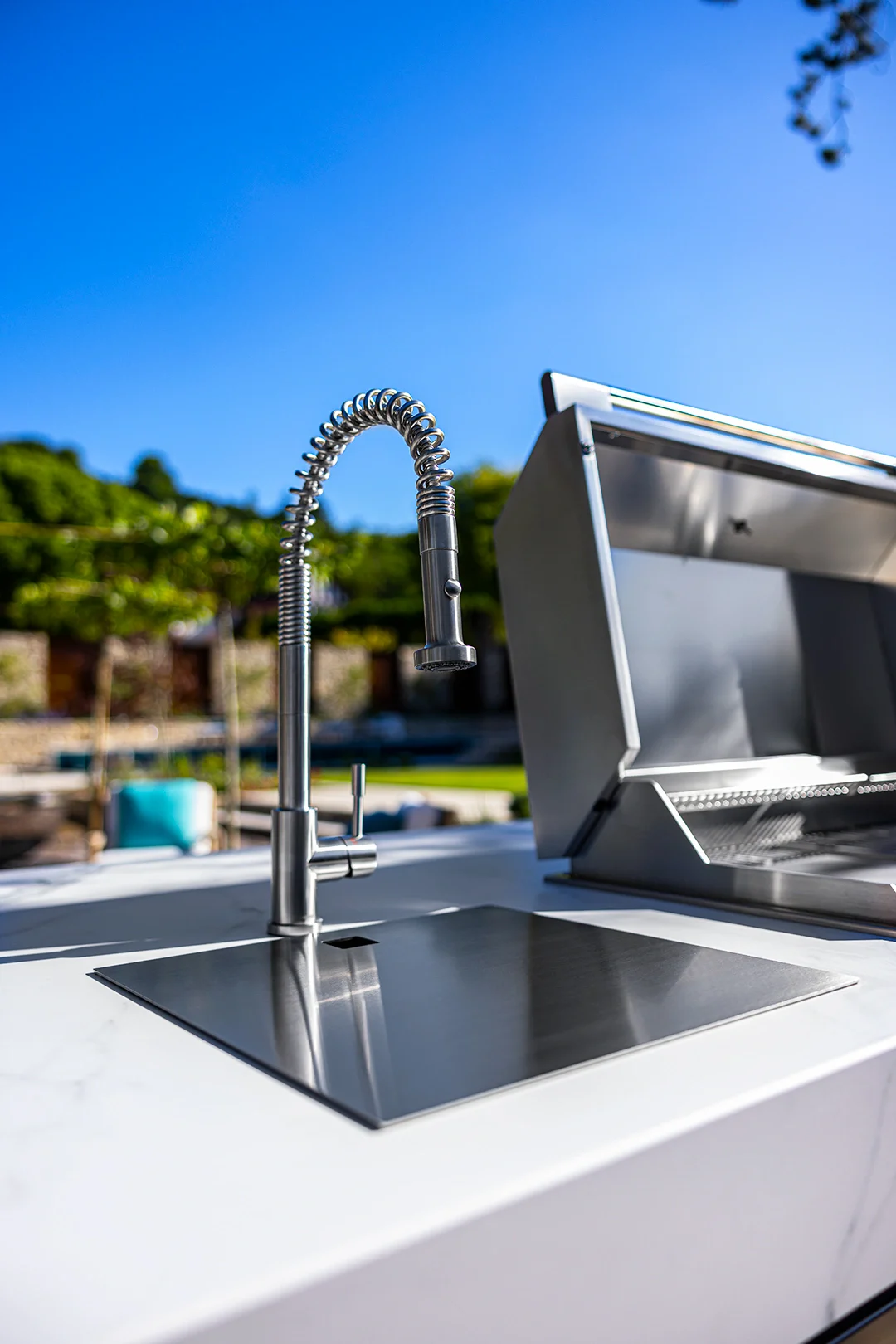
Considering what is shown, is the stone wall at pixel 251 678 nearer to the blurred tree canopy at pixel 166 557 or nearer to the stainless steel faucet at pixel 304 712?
the blurred tree canopy at pixel 166 557

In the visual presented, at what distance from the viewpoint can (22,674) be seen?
15719mm

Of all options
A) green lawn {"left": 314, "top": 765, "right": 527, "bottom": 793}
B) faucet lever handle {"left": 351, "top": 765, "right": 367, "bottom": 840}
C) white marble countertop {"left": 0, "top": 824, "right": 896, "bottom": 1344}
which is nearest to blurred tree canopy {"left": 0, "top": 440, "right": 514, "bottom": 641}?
faucet lever handle {"left": 351, "top": 765, "right": 367, "bottom": 840}

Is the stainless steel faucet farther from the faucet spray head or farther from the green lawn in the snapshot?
the green lawn

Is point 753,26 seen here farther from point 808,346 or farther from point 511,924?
point 511,924

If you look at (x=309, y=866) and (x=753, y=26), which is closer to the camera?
(x=309, y=866)

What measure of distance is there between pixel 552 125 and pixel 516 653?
5.91 metres

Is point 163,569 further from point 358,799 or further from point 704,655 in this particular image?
point 358,799

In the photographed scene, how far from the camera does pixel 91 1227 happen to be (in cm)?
38

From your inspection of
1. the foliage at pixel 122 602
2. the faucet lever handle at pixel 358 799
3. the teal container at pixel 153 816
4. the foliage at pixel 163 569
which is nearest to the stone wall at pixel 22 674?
the foliage at pixel 163 569

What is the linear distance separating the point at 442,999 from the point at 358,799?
0.27 meters

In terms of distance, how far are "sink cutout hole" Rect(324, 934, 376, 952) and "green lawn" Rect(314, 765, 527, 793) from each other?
674 centimetres

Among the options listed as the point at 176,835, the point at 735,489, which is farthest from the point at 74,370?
the point at 735,489

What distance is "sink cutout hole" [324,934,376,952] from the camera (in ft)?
2.85

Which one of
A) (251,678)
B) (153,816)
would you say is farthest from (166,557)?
(251,678)
